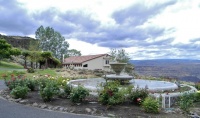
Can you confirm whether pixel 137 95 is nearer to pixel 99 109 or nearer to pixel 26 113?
pixel 99 109

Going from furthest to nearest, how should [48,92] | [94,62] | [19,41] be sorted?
[19,41] → [94,62] → [48,92]

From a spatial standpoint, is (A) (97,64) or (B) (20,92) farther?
(A) (97,64)

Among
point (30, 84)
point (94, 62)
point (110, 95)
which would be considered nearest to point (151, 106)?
point (110, 95)

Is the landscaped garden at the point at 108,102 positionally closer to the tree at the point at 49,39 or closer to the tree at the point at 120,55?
the tree at the point at 120,55

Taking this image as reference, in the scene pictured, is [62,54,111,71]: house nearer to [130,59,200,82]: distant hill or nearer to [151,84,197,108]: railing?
[130,59,200,82]: distant hill

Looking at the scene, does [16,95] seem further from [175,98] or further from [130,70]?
[130,70]

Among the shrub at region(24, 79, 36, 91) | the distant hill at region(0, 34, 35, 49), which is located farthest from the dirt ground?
the distant hill at region(0, 34, 35, 49)

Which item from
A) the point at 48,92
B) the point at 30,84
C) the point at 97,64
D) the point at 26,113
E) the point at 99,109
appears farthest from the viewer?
the point at 97,64

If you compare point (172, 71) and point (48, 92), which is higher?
point (172, 71)

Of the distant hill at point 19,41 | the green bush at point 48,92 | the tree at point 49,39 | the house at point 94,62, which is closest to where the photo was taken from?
the green bush at point 48,92

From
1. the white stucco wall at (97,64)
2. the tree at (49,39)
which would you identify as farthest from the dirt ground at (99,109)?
the tree at (49,39)

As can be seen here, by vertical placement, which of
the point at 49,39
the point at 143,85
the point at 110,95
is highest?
the point at 49,39

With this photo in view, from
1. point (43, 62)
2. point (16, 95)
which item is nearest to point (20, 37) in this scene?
point (43, 62)

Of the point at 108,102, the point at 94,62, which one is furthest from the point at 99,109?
the point at 94,62
